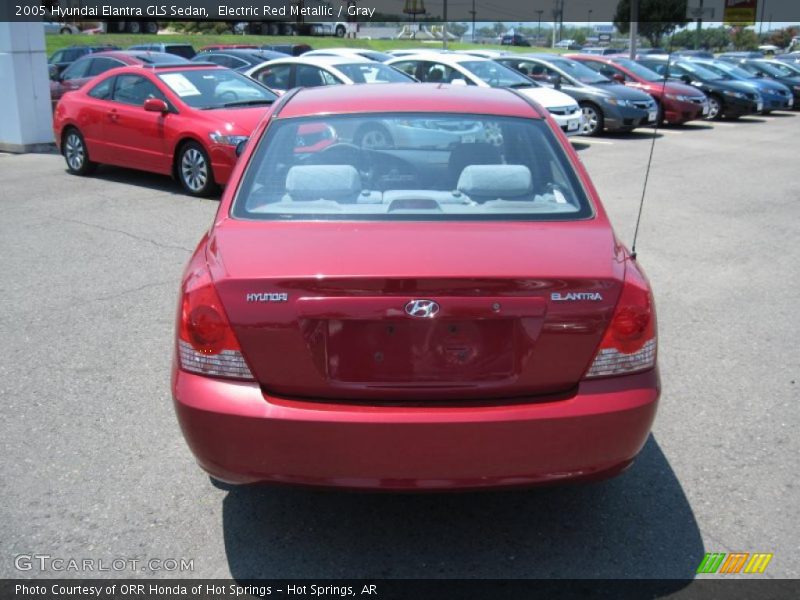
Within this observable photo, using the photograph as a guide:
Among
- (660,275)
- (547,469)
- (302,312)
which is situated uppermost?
(302,312)

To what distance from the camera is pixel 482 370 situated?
3012 mm

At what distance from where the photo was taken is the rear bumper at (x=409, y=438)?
294 centimetres

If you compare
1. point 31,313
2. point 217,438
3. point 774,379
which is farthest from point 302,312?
point 31,313

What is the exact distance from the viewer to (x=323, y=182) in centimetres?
380

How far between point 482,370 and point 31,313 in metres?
4.27

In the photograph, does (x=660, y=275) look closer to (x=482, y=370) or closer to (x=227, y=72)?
(x=482, y=370)

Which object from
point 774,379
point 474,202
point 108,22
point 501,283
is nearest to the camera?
point 501,283

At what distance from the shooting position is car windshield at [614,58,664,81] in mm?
21453

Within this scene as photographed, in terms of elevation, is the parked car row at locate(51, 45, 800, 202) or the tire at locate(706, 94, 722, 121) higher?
the parked car row at locate(51, 45, 800, 202)

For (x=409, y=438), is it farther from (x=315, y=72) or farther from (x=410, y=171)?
(x=315, y=72)

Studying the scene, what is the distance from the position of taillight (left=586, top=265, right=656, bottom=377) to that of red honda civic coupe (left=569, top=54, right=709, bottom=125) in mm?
18072

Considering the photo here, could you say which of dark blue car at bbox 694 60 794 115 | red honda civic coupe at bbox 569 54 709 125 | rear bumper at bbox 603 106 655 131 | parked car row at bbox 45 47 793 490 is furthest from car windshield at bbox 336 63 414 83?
dark blue car at bbox 694 60 794 115

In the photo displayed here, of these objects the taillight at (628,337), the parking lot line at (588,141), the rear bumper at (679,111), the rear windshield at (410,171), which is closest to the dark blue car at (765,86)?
the rear bumper at (679,111)

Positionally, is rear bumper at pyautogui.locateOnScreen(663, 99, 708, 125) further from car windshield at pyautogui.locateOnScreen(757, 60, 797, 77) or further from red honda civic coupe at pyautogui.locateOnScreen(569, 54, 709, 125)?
car windshield at pyautogui.locateOnScreen(757, 60, 797, 77)
